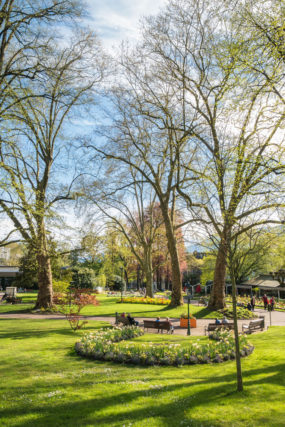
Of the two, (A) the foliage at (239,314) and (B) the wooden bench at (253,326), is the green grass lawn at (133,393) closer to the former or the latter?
→ (B) the wooden bench at (253,326)

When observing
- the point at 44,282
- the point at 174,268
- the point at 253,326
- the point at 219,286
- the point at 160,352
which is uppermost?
the point at 174,268

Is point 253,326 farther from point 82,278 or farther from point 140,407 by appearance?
point 82,278

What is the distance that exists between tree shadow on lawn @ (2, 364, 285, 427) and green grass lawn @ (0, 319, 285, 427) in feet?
0.05

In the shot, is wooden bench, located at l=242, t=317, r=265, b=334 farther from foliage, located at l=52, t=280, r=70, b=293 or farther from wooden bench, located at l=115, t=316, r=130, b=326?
foliage, located at l=52, t=280, r=70, b=293

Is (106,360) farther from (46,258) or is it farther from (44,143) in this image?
(44,143)

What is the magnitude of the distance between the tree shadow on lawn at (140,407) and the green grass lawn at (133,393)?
16 mm

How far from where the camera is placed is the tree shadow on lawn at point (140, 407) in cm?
545

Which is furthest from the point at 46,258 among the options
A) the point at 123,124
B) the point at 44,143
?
the point at 123,124

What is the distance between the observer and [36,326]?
1706 centimetres

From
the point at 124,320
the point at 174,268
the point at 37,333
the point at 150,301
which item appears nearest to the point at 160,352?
the point at 124,320

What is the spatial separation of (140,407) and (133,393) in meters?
0.74

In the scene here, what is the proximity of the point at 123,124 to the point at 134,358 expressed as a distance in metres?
20.3

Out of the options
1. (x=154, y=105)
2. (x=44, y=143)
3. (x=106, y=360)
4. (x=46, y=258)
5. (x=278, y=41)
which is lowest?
(x=106, y=360)

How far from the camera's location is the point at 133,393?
22.0 feet
